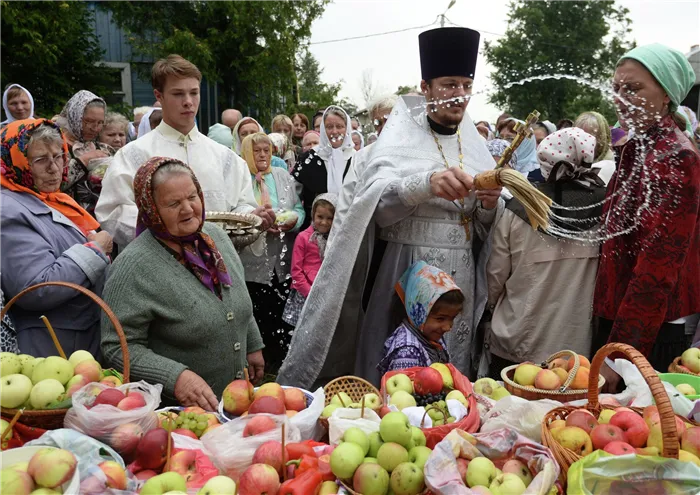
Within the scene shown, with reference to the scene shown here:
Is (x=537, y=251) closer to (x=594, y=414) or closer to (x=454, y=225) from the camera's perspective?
(x=454, y=225)

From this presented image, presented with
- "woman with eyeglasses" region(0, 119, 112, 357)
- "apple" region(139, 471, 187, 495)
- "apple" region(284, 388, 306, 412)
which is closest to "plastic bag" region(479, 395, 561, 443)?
"apple" region(284, 388, 306, 412)

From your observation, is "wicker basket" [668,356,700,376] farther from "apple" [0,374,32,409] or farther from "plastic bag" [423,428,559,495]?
"apple" [0,374,32,409]

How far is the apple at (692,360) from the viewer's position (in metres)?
2.46

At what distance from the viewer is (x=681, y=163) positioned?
8.11 feet

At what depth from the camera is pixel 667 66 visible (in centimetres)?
260

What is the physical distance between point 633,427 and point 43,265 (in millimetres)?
2355

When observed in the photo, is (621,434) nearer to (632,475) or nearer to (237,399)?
(632,475)

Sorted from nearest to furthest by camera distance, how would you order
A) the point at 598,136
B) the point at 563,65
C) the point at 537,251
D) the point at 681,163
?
the point at 681,163 < the point at 537,251 < the point at 598,136 < the point at 563,65

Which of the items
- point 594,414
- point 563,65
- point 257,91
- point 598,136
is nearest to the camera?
point 594,414

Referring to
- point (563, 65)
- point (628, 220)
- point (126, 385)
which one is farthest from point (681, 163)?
point (563, 65)

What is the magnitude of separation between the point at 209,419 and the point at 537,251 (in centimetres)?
188

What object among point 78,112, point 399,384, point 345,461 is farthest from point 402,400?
point 78,112

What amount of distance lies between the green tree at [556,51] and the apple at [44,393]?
1452 cm

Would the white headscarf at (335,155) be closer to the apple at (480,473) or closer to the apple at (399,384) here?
the apple at (399,384)
